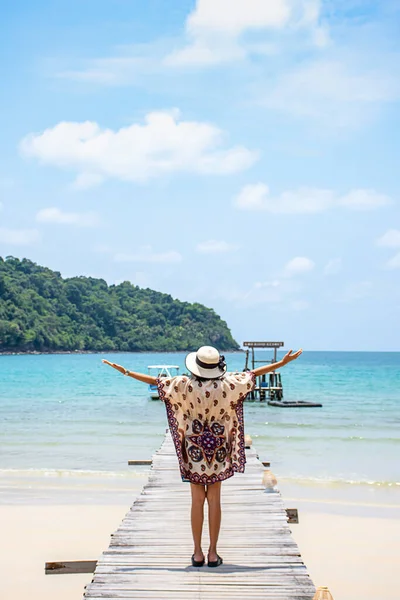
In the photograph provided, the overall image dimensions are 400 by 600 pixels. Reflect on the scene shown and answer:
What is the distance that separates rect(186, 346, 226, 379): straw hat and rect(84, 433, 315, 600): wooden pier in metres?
1.49

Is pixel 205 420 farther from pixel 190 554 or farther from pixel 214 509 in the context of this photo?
pixel 190 554

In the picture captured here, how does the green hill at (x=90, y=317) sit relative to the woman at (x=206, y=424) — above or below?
above

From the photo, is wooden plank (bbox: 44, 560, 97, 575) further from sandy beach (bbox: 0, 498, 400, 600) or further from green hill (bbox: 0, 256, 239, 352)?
green hill (bbox: 0, 256, 239, 352)

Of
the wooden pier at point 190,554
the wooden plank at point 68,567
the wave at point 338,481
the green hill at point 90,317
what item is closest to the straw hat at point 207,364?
the wooden pier at point 190,554

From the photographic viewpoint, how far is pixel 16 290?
424 feet

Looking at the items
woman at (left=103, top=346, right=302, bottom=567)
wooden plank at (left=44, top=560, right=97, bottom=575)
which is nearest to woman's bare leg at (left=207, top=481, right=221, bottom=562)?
woman at (left=103, top=346, right=302, bottom=567)

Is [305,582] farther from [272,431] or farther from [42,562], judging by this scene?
[272,431]

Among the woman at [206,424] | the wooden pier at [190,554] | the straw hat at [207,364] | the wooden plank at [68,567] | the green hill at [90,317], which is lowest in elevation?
the wooden plank at [68,567]

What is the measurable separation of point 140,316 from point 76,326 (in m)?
16.6

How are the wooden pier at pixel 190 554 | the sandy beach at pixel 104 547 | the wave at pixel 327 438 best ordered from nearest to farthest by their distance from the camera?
the wooden pier at pixel 190 554
the sandy beach at pixel 104 547
the wave at pixel 327 438

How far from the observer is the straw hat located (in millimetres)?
5340

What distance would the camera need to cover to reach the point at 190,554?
5910 millimetres

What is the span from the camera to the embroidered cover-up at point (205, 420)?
17.7 feet

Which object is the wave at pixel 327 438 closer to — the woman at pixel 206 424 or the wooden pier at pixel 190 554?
the wooden pier at pixel 190 554
